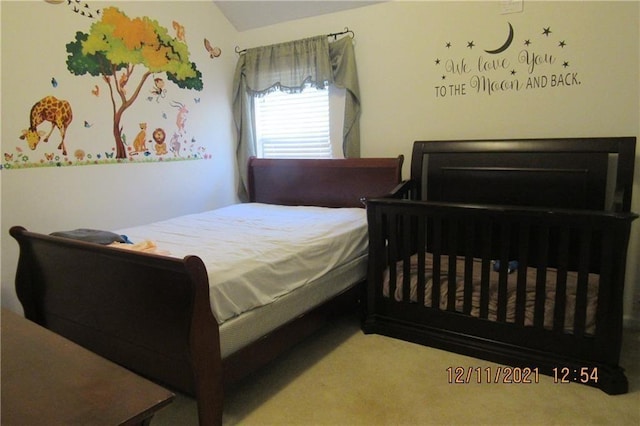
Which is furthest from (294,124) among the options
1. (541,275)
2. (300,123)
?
(541,275)

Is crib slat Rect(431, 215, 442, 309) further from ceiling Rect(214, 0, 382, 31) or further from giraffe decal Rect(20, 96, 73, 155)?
giraffe decal Rect(20, 96, 73, 155)

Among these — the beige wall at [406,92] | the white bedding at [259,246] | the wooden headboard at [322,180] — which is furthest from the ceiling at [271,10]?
the white bedding at [259,246]

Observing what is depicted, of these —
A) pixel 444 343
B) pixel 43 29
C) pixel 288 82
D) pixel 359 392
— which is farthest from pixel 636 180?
pixel 43 29

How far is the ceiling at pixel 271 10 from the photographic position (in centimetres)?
325

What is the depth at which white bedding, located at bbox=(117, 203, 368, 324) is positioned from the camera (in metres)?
1.79

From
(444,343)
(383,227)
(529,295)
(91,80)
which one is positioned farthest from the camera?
(91,80)

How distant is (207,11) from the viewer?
138 inches

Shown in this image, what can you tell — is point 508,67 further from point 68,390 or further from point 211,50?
point 68,390

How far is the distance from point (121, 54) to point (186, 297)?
2.10 metres

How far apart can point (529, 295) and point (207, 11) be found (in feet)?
10.1

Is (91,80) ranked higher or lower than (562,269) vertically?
higher

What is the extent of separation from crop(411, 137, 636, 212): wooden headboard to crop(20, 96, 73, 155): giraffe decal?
218cm

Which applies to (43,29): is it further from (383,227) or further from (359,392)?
(359,392)

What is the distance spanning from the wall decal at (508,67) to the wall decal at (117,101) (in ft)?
6.18
